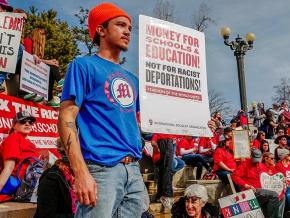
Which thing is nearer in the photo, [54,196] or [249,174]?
[54,196]

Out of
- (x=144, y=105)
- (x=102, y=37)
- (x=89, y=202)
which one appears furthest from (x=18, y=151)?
(x=89, y=202)

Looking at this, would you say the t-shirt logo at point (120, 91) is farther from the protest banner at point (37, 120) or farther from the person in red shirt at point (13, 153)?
the protest banner at point (37, 120)

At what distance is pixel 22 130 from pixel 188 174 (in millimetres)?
5148

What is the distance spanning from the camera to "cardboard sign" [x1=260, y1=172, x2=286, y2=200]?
26.5 ft

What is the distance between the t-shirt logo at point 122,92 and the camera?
84.4 inches

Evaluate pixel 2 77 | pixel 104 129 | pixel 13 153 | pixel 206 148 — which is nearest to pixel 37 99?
pixel 2 77

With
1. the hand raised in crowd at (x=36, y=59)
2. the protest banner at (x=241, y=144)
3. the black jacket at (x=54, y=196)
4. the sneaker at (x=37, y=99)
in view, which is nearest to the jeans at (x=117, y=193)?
the black jacket at (x=54, y=196)

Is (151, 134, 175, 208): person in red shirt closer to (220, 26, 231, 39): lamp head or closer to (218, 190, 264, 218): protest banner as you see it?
(218, 190, 264, 218): protest banner

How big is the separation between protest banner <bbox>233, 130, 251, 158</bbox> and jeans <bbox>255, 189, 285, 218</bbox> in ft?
2.48

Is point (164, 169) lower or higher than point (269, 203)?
higher

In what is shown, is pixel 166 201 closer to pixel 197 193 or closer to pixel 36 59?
pixel 197 193

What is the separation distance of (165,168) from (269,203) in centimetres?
252

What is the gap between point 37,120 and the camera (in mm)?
6699

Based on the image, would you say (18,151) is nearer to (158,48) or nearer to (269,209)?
(158,48)
